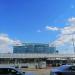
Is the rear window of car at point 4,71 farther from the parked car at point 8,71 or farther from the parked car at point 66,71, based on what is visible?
the parked car at point 66,71

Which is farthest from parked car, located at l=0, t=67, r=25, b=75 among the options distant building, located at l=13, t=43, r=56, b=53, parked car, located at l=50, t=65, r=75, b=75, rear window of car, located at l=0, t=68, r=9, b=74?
distant building, located at l=13, t=43, r=56, b=53

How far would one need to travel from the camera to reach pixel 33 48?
433 ft

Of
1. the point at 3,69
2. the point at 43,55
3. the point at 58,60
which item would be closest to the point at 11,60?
the point at 43,55

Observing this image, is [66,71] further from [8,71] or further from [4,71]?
[4,71]

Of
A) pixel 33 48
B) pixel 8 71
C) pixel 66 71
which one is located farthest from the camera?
pixel 33 48

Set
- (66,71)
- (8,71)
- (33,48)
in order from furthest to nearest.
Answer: (33,48) → (8,71) → (66,71)

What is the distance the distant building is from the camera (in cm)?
13054

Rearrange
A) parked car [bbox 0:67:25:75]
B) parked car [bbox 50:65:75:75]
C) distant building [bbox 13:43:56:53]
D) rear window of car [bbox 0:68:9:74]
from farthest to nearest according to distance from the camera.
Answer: distant building [bbox 13:43:56:53]
rear window of car [bbox 0:68:9:74]
parked car [bbox 0:67:25:75]
parked car [bbox 50:65:75:75]

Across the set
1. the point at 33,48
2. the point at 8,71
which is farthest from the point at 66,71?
the point at 33,48

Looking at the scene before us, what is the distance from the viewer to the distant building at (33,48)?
131 meters

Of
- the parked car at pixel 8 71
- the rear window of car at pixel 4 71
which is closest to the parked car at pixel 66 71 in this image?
the parked car at pixel 8 71

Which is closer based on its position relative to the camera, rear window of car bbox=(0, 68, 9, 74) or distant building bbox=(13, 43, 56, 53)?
rear window of car bbox=(0, 68, 9, 74)

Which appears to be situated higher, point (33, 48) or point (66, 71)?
point (33, 48)

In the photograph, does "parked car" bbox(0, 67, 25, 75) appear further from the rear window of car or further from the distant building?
the distant building
